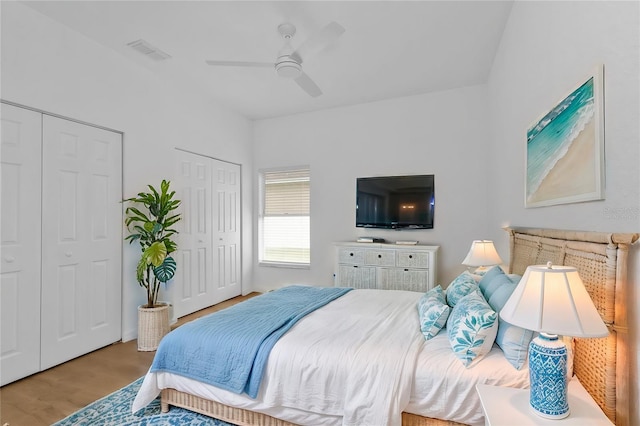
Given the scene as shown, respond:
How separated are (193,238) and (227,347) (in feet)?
8.98

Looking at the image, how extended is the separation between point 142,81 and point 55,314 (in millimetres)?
2506

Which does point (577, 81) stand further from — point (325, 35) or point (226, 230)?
point (226, 230)

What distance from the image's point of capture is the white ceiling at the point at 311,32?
2658mm

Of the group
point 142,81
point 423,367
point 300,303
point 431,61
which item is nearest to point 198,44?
point 142,81

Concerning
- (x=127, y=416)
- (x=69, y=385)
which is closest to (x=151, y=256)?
(x=69, y=385)

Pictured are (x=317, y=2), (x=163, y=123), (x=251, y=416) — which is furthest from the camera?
(x=163, y=123)

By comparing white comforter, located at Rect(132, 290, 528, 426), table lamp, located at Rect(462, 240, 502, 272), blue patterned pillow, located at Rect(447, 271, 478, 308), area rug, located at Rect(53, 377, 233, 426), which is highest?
table lamp, located at Rect(462, 240, 502, 272)

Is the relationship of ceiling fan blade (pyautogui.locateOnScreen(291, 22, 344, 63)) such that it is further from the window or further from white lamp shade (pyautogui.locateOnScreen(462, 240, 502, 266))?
the window

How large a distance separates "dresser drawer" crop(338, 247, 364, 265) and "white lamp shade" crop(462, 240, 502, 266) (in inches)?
64.0

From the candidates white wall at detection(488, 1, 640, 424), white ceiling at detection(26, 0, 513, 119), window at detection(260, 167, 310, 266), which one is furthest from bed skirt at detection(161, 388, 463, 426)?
window at detection(260, 167, 310, 266)

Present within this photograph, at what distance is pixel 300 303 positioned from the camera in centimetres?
267

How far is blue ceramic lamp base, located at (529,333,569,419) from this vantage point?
1.20 meters

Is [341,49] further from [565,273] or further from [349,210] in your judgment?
[565,273]

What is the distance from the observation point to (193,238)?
438 centimetres
